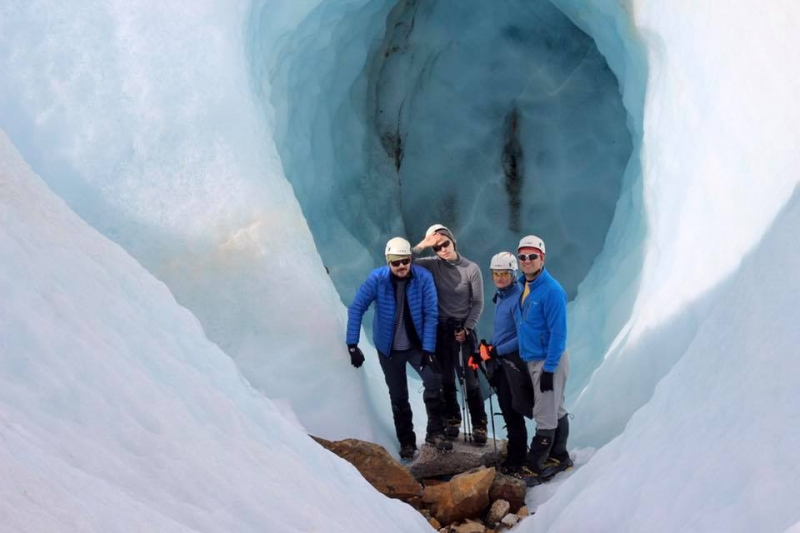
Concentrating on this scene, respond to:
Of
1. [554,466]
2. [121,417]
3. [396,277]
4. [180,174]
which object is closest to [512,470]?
[554,466]

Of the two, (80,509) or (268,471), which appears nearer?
(80,509)

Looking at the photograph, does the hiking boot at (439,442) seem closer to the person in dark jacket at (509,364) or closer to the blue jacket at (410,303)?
the person in dark jacket at (509,364)

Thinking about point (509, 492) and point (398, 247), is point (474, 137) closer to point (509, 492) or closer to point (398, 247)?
point (398, 247)

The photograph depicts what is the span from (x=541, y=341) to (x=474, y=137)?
536 centimetres

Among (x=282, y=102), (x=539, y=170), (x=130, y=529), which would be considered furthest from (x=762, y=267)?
(x=539, y=170)

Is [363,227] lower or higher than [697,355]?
higher

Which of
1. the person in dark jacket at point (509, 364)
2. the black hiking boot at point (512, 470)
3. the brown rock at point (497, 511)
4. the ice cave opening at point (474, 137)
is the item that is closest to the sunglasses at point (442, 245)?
the person in dark jacket at point (509, 364)

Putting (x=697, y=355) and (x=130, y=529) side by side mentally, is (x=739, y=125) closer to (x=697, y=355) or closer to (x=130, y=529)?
(x=697, y=355)

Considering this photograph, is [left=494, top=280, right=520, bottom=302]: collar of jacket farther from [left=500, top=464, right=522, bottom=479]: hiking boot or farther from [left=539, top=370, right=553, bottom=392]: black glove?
[left=500, top=464, right=522, bottom=479]: hiking boot

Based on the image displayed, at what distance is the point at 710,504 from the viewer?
2.62 m

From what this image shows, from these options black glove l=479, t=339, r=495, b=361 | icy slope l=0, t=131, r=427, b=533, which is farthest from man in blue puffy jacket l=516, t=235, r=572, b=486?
icy slope l=0, t=131, r=427, b=533

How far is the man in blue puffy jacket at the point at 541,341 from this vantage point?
4.53 m

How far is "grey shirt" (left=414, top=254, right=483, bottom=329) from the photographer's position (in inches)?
200

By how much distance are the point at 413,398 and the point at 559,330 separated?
264 centimetres
